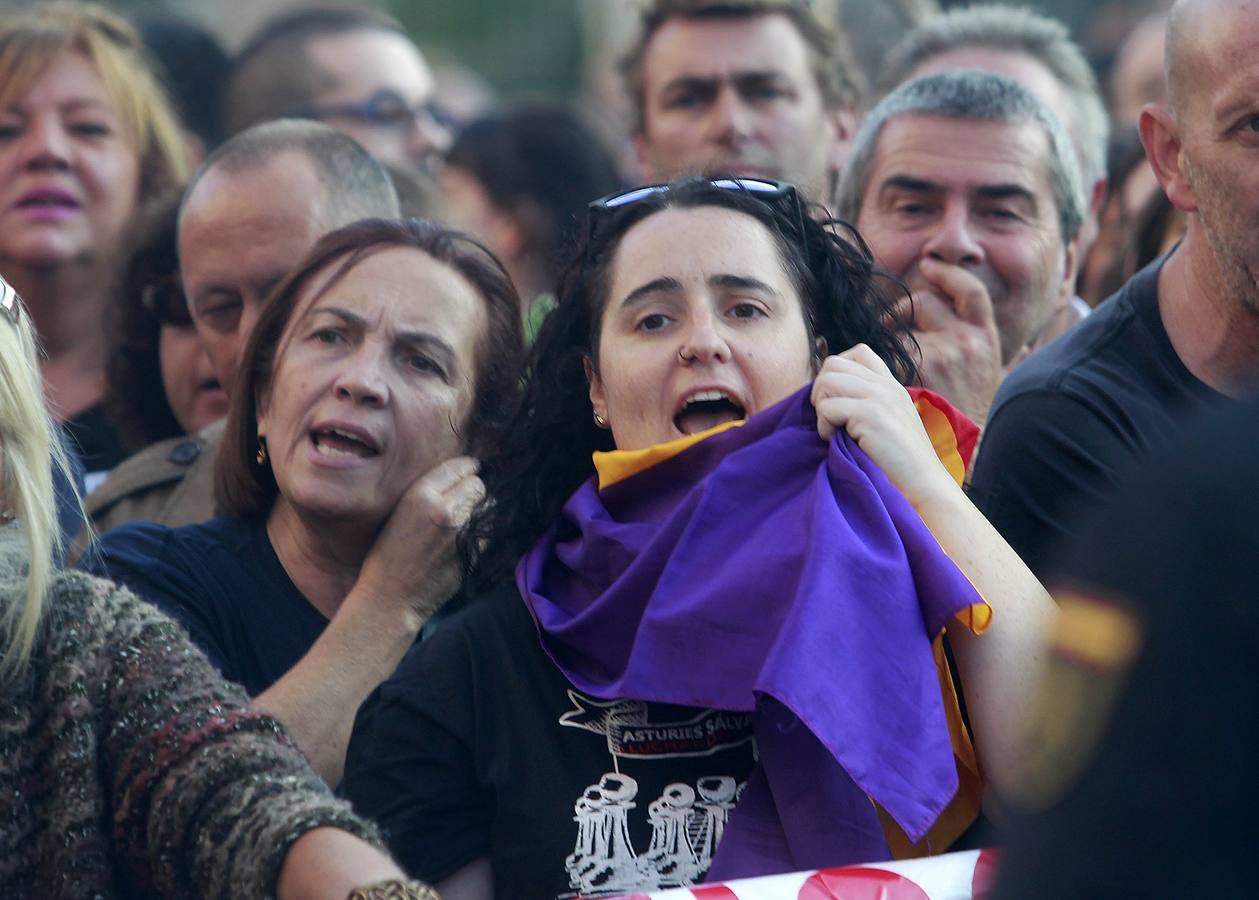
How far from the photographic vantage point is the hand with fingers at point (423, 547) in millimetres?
3604

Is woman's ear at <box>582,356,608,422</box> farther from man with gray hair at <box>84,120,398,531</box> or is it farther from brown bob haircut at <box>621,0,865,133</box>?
brown bob haircut at <box>621,0,865,133</box>

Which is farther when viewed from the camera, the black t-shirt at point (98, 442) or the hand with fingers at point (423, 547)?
the black t-shirt at point (98, 442)

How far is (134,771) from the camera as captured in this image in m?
2.49

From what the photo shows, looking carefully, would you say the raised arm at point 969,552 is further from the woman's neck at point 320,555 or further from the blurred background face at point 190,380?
the blurred background face at point 190,380

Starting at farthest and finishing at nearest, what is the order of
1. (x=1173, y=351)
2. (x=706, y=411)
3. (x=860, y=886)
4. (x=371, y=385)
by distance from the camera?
(x=371, y=385), (x=1173, y=351), (x=706, y=411), (x=860, y=886)

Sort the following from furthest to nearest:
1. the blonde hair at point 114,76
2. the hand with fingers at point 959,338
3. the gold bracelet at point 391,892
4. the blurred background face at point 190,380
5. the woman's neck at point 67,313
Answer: the blonde hair at point 114,76 → the woman's neck at point 67,313 → the blurred background face at point 190,380 → the hand with fingers at point 959,338 → the gold bracelet at point 391,892

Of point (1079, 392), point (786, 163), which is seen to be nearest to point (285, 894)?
point (1079, 392)

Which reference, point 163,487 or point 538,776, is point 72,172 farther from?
point 538,776

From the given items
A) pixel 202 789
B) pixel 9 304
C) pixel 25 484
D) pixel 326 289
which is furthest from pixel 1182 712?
pixel 326 289

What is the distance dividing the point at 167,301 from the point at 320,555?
1300 mm

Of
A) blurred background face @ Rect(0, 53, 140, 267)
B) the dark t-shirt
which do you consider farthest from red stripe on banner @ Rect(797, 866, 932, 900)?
blurred background face @ Rect(0, 53, 140, 267)

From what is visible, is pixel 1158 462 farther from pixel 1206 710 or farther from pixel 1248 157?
pixel 1248 157

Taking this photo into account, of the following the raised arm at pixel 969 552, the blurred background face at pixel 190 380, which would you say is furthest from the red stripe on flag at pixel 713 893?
the blurred background face at pixel 190 380

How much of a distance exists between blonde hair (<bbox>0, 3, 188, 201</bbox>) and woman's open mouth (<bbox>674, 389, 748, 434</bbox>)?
2.72m
